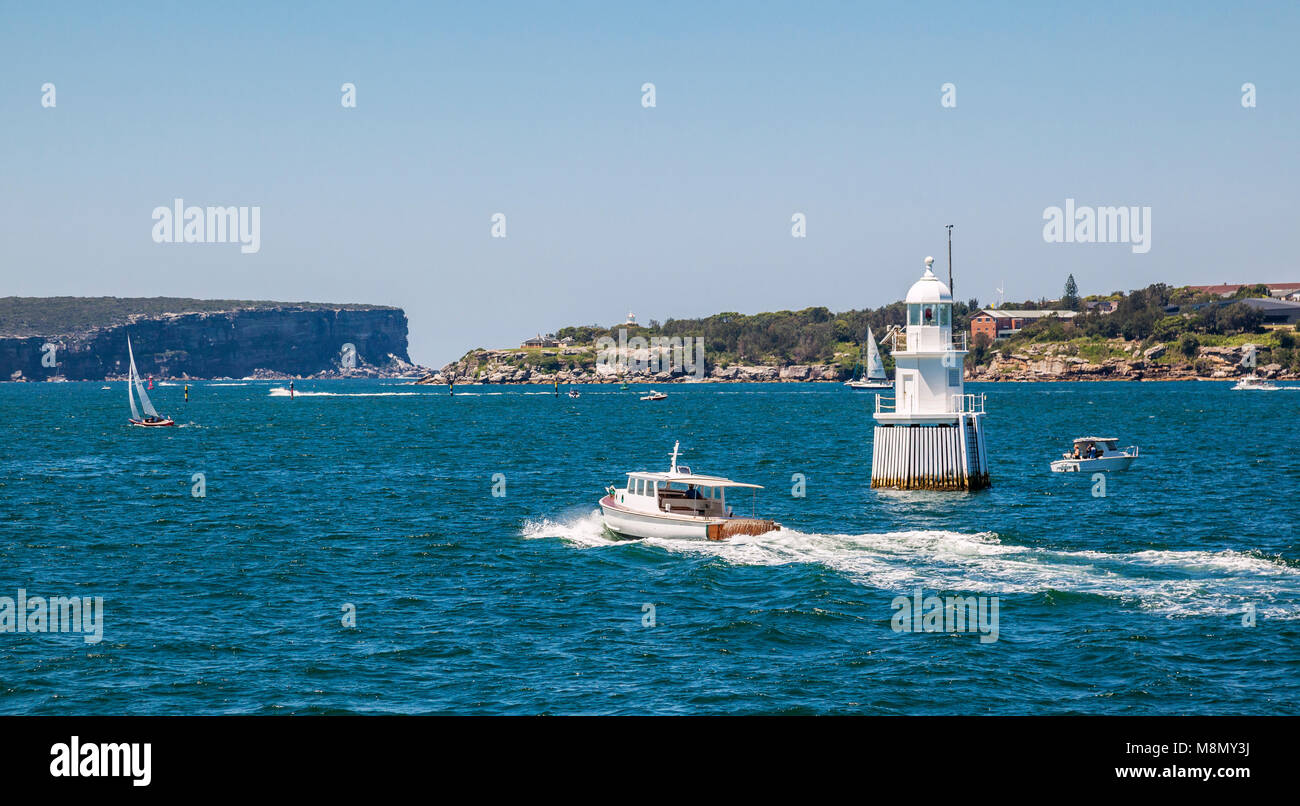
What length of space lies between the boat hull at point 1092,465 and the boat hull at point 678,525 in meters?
36.5

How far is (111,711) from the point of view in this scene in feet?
83.9

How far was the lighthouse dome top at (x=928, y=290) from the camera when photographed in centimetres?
6212

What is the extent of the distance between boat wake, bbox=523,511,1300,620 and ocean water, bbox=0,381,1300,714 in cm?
17

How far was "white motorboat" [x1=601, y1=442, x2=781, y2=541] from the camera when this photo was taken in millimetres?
46094

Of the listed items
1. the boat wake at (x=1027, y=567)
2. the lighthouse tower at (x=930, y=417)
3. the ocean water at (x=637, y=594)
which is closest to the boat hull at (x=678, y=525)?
the boat wake at (x=1027, y=567)

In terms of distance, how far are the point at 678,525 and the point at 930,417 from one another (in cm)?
1919

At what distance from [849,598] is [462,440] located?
89.4 meters

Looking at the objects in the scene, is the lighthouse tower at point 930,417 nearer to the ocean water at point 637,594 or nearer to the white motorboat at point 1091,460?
the ocean water at point 637,594

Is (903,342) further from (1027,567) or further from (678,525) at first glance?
(1027,567)

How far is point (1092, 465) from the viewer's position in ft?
249
